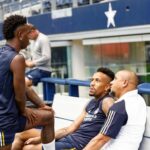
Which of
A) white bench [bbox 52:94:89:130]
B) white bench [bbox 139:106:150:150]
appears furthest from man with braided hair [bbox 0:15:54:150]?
white bench [bbox 52:94:89:130]

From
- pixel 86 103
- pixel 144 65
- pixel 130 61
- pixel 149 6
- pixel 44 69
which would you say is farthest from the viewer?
pixel 130 61

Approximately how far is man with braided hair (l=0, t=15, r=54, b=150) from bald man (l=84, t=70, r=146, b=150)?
53cm

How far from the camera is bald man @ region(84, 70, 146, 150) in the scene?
11.9ft

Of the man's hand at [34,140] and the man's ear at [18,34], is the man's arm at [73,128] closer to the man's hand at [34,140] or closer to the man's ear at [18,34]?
the man's hand at [34,140]

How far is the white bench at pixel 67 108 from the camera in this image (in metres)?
5.00

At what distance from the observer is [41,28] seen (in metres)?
15.4

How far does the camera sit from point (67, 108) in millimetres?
5254

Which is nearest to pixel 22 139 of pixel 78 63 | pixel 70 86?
pixel 70 86

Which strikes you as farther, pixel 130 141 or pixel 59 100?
pixel 59 100

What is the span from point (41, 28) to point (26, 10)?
123 centimetres

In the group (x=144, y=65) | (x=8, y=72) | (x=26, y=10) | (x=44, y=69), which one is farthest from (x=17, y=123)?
(x=26, y=10)

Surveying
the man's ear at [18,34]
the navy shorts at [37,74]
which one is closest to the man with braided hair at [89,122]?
the man's ear at [18,34]

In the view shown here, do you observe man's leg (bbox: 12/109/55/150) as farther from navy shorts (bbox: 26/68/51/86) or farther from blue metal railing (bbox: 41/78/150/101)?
navy shorts (bbox: 26/68/51/86)

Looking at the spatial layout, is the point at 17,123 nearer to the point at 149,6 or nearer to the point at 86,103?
the point at 86,103
